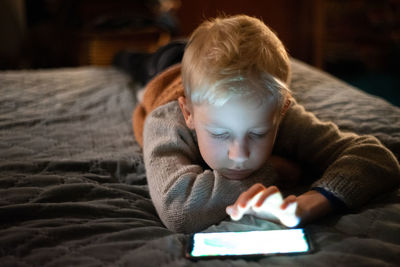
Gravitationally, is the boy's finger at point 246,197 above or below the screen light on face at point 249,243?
above

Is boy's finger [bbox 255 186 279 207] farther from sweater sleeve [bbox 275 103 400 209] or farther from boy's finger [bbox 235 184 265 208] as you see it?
sweater sleeve [bbox 275 103 400 209]

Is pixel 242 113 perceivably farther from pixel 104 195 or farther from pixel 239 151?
pixel 104 195

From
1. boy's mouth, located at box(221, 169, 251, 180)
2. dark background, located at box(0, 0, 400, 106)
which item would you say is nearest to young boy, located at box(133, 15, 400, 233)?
boy's mouth, located at box(221, 169, 251, 180)

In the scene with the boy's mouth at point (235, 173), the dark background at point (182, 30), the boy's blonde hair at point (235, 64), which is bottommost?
the dark background at point (182, 30)

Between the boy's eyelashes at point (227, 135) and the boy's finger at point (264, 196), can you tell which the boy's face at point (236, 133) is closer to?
the boy's eyelashes at point (227, 135)

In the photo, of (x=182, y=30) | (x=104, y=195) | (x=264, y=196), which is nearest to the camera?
(x=264, y=196)

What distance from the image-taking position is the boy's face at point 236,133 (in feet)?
2.15

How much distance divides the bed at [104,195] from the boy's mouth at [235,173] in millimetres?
93

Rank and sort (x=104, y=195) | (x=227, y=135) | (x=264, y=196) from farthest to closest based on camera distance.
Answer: (x=104, y=195), (x=227, y=135), (x=264, y=196)

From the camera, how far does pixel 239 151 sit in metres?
0.67

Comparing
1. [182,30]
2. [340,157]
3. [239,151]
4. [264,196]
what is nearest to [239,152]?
[239,151]

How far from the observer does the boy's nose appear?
667 mm

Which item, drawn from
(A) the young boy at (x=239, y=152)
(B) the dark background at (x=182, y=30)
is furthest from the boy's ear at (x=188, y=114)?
(B) the dark background at (x=182, y=30)

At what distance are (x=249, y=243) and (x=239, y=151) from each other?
0.15m
